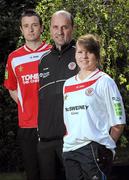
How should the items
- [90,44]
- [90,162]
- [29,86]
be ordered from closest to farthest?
[90,162], [90,44], [29,86]

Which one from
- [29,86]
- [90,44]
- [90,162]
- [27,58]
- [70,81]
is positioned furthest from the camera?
[27,58]

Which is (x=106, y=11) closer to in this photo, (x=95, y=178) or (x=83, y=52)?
(x=83, y=52)

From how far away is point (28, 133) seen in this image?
15.1 ft

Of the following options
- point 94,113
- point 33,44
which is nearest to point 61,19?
point 33,44

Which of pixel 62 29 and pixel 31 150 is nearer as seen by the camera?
pixel 62 29

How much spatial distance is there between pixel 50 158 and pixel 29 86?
0.67 meters

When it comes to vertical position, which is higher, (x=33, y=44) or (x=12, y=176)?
(x=33, y=44)

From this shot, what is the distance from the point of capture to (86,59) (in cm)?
375

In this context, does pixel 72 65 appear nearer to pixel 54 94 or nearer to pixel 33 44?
pixel 54 94

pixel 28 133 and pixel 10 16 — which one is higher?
pixel 10 16

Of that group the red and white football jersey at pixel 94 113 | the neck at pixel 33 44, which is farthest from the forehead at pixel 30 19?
the red and white football jersey at pixel 94 113

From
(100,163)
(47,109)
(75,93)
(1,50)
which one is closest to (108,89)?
(75,93)

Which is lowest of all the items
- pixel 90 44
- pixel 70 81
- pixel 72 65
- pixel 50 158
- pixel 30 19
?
pixel 50 158

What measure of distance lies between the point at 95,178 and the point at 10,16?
14.6 feet
